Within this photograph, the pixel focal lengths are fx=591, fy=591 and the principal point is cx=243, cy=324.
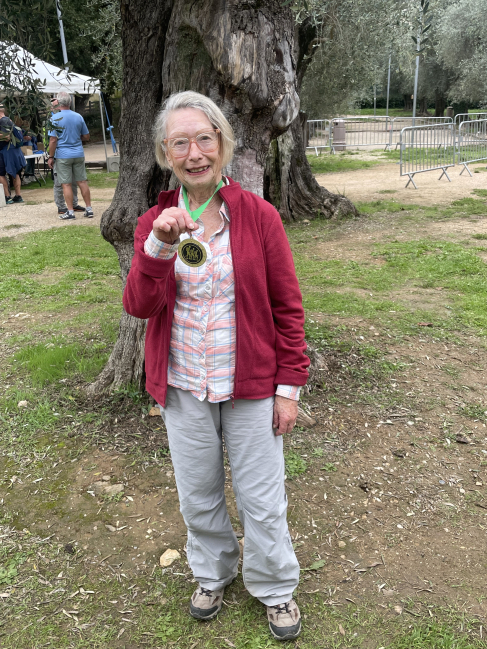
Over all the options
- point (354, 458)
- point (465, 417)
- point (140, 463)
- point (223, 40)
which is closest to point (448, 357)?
point (465, 417)

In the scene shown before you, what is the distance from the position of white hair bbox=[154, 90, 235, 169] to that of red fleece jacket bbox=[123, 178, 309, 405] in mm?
144

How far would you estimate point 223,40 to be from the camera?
300cm

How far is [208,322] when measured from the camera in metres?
2.13

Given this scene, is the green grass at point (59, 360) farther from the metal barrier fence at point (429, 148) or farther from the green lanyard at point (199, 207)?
the metal barrier fence at point (429, 148)

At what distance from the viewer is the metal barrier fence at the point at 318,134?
20.2 m

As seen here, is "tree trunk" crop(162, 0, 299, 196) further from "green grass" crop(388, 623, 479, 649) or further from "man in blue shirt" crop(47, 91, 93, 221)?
"man in blue shirt" crop(47, 91, 93, 221)

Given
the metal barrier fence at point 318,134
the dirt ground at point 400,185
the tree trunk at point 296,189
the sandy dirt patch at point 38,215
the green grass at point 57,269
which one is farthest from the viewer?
the metal barrier fence at point 318,134

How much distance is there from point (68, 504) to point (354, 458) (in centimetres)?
165

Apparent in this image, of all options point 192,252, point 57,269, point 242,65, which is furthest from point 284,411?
point 57,269

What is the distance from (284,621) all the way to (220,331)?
123 centimetres

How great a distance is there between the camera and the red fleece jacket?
2.07 metres

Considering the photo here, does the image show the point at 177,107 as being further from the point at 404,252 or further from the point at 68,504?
the point at 404,252

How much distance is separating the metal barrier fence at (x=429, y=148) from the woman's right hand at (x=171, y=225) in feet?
42.5

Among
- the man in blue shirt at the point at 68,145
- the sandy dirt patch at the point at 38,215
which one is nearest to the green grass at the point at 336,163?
the sandy dirt patch at the point at 38,215
